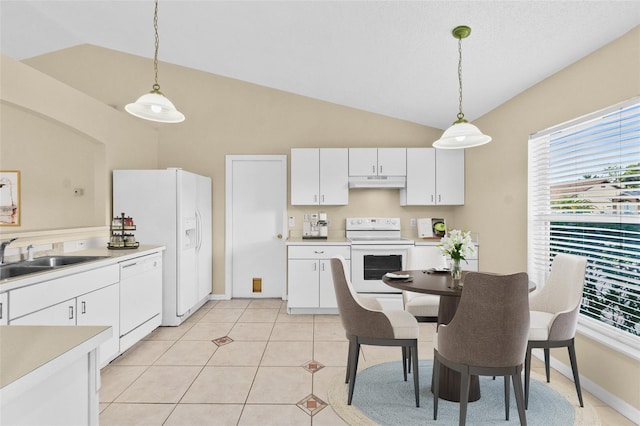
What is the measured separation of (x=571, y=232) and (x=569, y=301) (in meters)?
0.67

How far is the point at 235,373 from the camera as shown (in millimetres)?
2809

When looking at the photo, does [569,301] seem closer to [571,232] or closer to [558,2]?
[571,232]

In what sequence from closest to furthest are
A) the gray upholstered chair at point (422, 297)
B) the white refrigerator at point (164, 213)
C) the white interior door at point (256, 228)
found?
the gray upholstered chair at point (422, 297), the white refrigerator at point (164, 213), the white interior door at point (256, 228)

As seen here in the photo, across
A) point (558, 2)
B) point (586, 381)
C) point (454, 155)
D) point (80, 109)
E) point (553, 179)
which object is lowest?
point (586, 381)

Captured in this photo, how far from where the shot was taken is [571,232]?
283cm

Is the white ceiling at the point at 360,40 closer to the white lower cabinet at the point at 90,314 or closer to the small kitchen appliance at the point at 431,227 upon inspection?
the small kitchen appliance at the point at 431,227

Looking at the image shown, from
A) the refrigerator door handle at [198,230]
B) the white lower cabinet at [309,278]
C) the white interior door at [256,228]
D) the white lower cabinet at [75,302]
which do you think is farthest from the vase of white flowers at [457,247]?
the refrigerator door handle at [198,230]

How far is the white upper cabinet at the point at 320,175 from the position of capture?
4.63 m

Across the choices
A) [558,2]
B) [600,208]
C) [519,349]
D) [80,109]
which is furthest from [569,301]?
[80,109]

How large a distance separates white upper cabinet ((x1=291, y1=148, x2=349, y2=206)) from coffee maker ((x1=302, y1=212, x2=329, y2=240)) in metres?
0.26

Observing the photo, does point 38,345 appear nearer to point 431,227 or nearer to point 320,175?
point 320,175

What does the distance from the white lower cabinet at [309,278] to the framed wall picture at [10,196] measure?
11.3ft

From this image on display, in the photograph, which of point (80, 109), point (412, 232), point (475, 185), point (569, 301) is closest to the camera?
point (569, 301)

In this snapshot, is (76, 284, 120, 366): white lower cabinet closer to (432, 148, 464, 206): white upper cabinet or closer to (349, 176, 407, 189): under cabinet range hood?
(349, 176, 407, 189): under cabinet range hood
